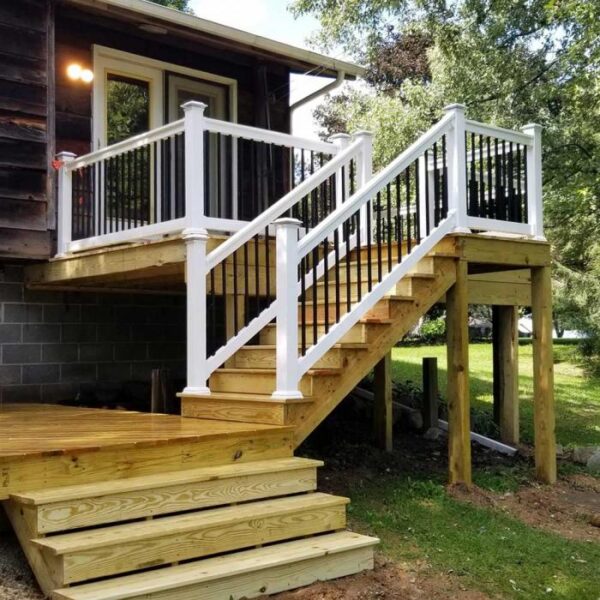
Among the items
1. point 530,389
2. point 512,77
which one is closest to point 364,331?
point 512,77

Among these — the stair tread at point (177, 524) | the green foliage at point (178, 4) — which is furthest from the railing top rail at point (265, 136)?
the green foliage at point (178, 4)

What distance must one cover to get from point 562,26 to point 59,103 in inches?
334

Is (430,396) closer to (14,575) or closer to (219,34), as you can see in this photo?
(219,34)

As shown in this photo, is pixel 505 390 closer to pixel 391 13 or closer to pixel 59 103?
pixel 59 103

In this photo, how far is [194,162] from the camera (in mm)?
6285

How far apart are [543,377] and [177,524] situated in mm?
4150

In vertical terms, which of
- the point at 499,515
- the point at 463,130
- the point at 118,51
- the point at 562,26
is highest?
the point at 562,26

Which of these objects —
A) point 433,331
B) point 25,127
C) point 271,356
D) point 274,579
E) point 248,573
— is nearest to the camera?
point 248,573

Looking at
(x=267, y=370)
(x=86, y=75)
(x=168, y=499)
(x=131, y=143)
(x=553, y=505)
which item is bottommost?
(x=553, y=505)

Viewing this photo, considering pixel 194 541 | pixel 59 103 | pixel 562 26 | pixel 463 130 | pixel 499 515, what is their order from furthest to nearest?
pixel 562 26, pixel 59 103, pixel 463 130, pixel 499 515, pixel 194 541

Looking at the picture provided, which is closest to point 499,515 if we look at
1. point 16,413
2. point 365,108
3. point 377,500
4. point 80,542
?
point 377,500

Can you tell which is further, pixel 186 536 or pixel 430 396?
pixel 430 396

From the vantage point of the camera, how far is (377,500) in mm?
5863

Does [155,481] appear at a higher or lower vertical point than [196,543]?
higher
